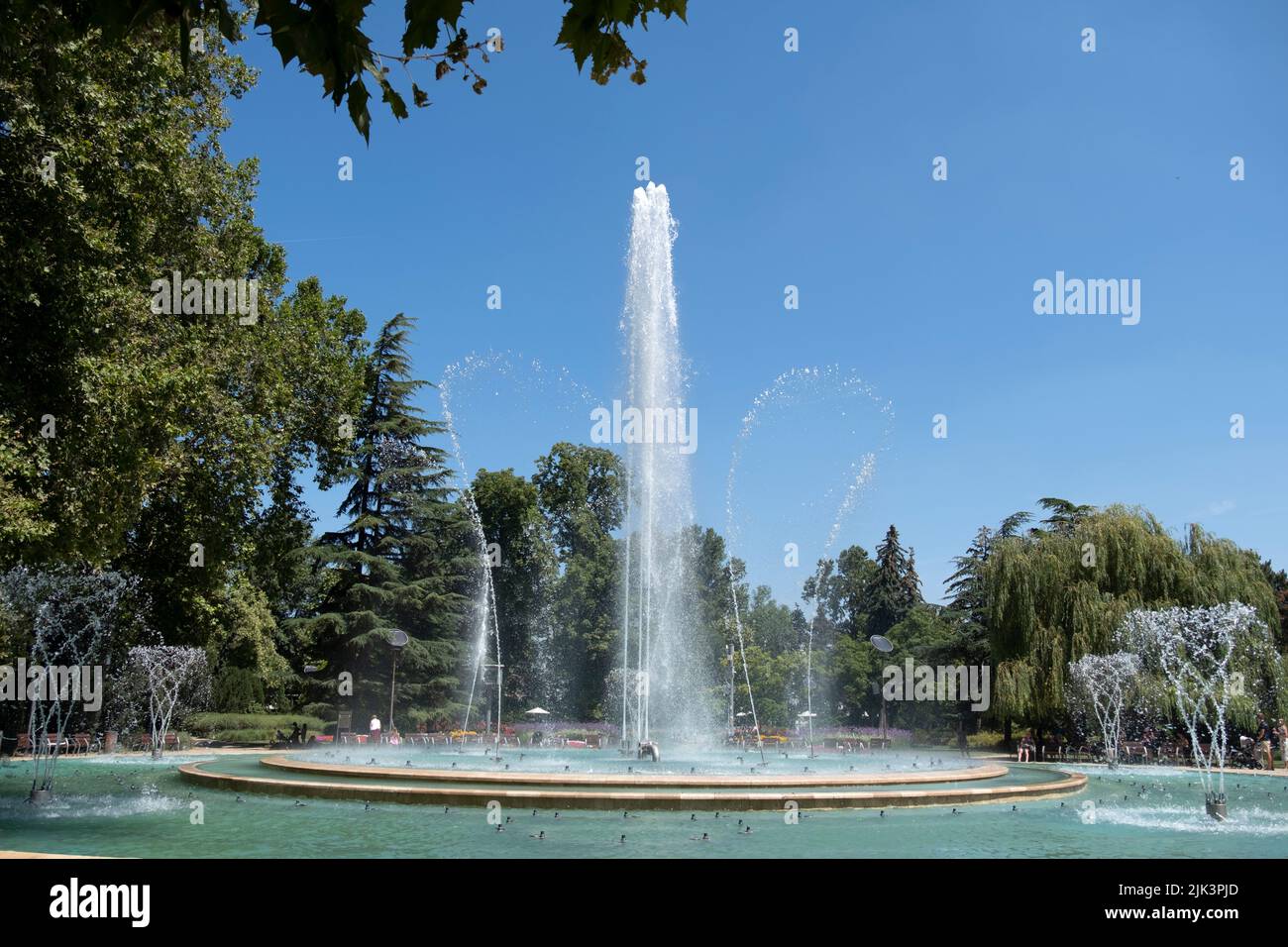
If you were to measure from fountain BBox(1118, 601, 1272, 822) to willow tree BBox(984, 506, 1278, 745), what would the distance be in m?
1.27

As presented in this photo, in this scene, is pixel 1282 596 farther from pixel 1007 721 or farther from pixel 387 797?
pixel 387 797

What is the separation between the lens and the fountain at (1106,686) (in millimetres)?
28828

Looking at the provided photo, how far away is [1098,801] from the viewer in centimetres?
1755

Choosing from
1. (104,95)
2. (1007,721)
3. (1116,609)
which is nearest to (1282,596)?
(1007,721)

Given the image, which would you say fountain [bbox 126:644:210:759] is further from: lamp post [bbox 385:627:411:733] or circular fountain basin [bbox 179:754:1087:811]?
circular fountain basin [bbox 179:754:1087:811]

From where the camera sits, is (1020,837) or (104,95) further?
(104,95)

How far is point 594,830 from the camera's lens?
12047mm

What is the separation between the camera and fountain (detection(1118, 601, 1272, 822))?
27781 millimetres

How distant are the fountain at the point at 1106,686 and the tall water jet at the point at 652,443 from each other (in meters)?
13.3

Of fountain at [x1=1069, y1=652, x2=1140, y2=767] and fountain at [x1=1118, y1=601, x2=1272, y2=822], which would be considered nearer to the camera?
fountain at [x1=1118, y1=601, x2=1272, y2=822]

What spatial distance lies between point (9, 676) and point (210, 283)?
Result: 14.9m

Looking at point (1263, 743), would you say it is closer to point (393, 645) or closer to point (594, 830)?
point (594, 830)

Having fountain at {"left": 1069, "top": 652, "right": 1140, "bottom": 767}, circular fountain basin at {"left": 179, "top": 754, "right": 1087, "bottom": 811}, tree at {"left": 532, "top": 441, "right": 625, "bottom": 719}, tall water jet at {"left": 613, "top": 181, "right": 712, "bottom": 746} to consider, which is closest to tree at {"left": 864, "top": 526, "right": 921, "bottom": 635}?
tree at {"left": 532, "top": 441, "right": 625, "bottom": 719}

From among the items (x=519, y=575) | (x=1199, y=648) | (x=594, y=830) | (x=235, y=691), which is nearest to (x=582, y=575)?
(x=519, y=575)
